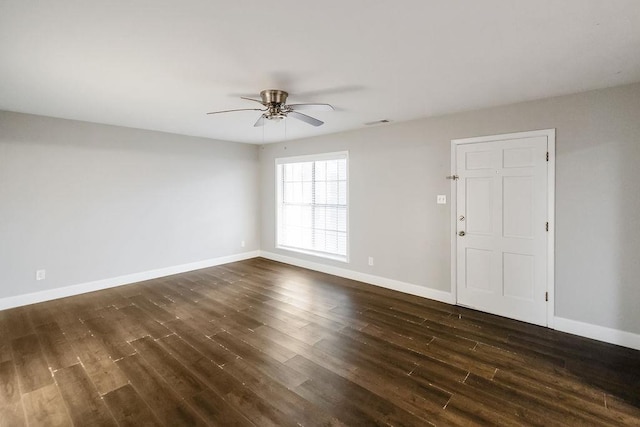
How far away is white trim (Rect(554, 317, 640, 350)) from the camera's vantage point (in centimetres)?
275

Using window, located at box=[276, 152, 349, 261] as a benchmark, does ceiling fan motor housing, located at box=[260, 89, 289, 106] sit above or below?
above

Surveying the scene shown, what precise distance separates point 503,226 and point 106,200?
17.5ft

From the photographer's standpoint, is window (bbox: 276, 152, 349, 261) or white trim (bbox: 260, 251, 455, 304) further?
window (bbox: 276, 152, 349, 261)

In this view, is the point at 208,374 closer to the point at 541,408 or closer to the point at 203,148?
the point at 541,408

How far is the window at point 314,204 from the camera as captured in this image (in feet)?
17.1

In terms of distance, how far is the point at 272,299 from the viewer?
4004mm

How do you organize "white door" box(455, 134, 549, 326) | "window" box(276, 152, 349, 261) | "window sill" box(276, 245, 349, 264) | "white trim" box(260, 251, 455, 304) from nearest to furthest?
1. "white door" box(455, 134, 549, 326)
2. "white trim" box(260, 251, 455, 304)
3. "window sill" box(276, 245, 349, 264)
4. "window" box(276, 152, 349, 261)

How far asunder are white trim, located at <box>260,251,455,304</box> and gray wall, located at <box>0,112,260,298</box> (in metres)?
1.29

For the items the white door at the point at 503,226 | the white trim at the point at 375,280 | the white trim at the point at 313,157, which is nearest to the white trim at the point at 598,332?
the white door at the point at 503,226

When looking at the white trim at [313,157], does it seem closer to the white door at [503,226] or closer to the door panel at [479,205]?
the white door at [503,226]

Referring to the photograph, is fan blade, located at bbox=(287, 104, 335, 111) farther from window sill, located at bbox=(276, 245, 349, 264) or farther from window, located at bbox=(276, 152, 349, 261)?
window sill, located at bbox=(276, 245, 349, 264)

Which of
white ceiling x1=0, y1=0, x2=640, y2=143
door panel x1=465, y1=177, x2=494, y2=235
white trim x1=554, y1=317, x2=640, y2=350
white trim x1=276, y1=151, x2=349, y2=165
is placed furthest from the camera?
white trim x1=276, y1=151, x2=349, y2=165

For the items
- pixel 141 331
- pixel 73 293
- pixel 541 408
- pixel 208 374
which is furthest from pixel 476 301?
pixel 73 293

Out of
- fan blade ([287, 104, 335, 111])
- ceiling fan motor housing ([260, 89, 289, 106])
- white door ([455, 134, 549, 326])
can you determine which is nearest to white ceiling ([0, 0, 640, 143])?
ceiling fan motor housing ([260, 89, 289, 106])
